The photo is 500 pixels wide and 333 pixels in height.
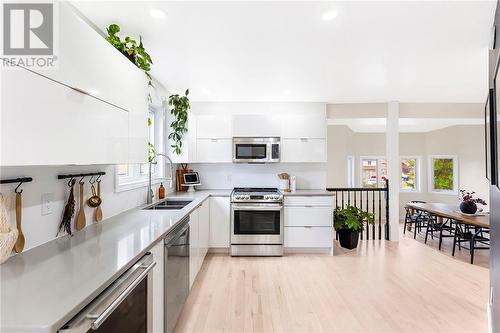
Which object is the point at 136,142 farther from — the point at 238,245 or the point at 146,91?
the point at 238,245

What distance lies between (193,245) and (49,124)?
1.99m

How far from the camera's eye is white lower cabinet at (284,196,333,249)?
13.2 ft

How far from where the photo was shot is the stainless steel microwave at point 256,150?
426 centimetres

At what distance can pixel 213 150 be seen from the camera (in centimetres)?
437

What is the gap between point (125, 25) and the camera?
2.10m

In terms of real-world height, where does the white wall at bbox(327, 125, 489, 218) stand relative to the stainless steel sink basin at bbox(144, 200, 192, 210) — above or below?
above

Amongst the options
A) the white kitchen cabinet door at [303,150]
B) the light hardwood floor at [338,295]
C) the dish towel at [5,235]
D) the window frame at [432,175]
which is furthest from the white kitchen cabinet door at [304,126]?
the window frame at [432,175]

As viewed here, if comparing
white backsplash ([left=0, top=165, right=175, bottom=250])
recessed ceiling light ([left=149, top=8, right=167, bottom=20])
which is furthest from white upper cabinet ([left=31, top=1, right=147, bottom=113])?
white backsplash ([left=0, top=165, right=175, bottom=250])

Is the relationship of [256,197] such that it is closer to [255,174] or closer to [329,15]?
[255,174]

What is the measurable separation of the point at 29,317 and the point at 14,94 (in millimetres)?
768

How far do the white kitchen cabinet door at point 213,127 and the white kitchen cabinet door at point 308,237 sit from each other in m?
1.79

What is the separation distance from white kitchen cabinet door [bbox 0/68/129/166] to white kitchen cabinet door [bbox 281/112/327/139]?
3059 mm

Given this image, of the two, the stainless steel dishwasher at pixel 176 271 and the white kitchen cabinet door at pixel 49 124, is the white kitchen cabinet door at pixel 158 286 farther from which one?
the white kitchen cabinet door at pixel 49 124

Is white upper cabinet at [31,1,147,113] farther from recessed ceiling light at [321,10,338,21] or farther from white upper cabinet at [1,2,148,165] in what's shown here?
recessed ceiling light at [321,10,338,21]
